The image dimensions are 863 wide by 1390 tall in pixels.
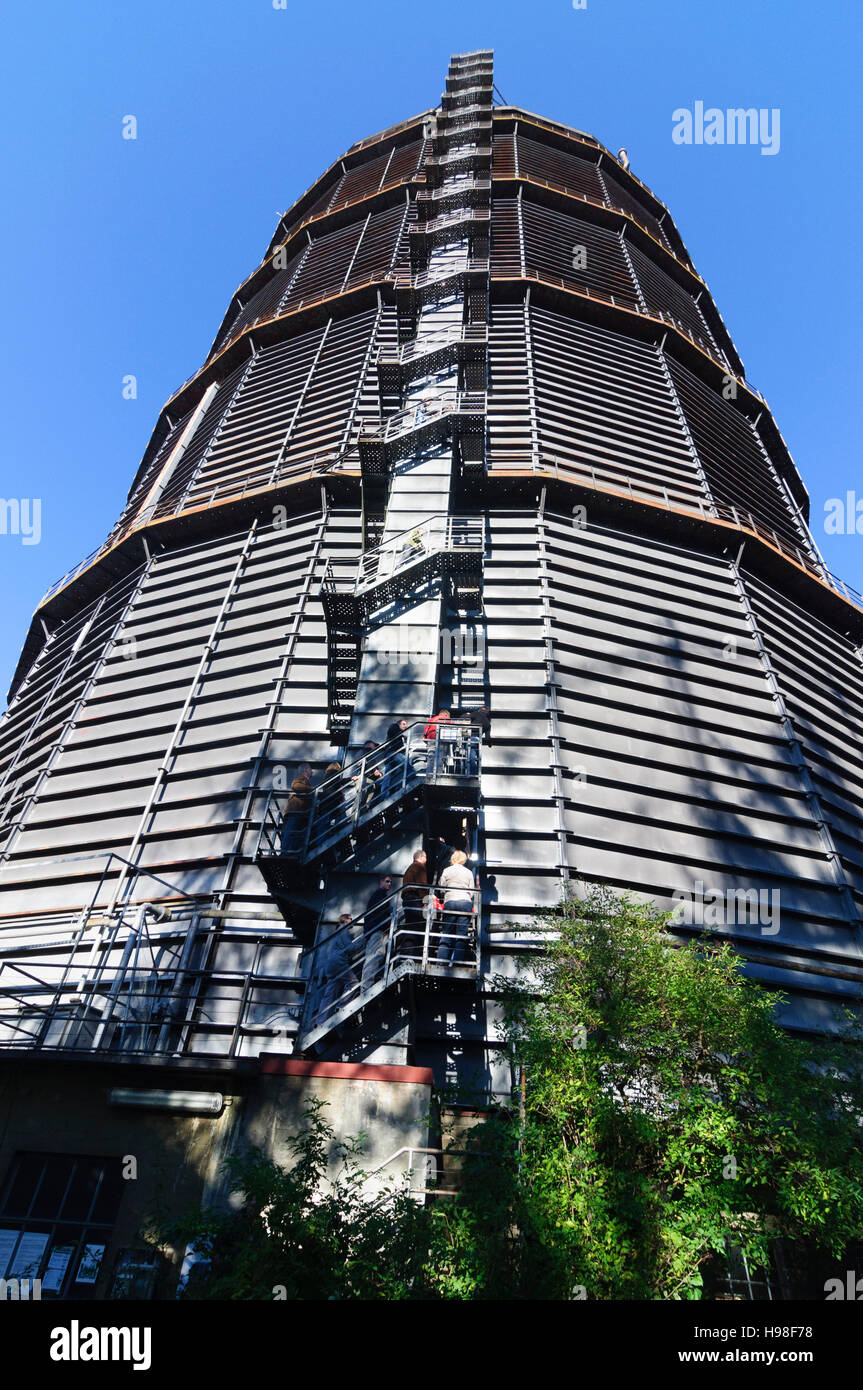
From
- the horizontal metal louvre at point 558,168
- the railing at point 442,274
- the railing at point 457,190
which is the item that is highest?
the horizontal metal louvre at point 558,168

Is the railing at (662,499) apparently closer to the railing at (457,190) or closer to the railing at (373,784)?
the railing at (373,784)

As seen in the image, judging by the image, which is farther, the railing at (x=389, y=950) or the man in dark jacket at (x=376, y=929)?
the man in dark jacket at (x=376, y=929)

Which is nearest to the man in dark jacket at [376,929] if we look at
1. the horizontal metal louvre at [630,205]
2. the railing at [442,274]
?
the railing at [442,274]

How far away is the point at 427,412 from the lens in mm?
13828

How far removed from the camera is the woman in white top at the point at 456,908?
7660 mm

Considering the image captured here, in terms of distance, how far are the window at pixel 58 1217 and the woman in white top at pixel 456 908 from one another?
10.5 feet

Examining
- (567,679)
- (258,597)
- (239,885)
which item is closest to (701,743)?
(567,679)

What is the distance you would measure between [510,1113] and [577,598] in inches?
339

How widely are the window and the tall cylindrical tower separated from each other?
0.98 m

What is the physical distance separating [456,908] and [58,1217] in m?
3.99

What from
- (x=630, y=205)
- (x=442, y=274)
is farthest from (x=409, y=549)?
(x=630, y=205)

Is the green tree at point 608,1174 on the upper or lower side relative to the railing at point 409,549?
lower
